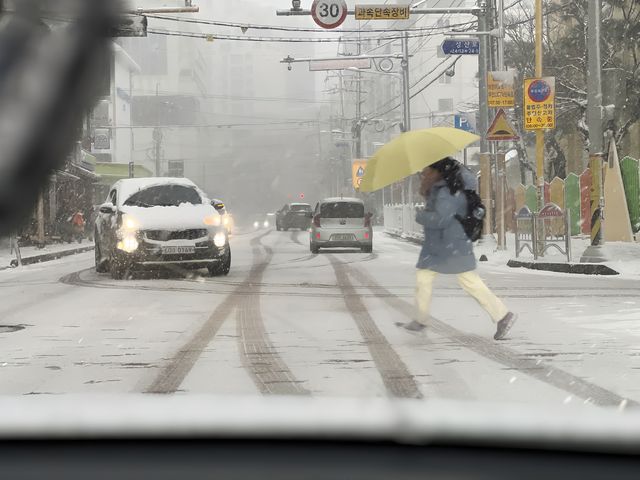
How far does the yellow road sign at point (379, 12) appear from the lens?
22438mm

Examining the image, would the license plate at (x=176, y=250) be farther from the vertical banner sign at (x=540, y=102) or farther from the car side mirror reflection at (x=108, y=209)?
the vertical banner sign at (x=540, y=102)

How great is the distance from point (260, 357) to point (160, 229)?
907 cm

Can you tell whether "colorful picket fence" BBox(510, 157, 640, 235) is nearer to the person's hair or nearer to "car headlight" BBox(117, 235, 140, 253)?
"car headlight" BBox(117, 235, 140, 253)

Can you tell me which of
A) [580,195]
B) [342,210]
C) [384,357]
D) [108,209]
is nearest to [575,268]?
[108,209]

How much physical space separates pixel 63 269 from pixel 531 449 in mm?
20035

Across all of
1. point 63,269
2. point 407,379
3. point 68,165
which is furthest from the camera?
point 63,269

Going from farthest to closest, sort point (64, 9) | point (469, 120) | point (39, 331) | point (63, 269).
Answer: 1. point (469, 120)
2. point (63, 269)
3. point (39, 331)
4. point (64, 9)

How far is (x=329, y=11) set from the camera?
76.6ft

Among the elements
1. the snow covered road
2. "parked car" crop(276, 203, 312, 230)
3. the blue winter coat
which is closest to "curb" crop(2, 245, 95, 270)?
the snow covered road

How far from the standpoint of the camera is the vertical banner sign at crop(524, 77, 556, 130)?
1923cm

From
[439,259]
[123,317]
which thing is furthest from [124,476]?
[123,317]

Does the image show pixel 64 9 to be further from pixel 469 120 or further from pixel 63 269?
pixel 469 120

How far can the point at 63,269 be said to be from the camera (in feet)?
67.5

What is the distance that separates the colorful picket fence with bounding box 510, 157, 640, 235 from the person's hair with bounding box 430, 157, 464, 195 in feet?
49.2
